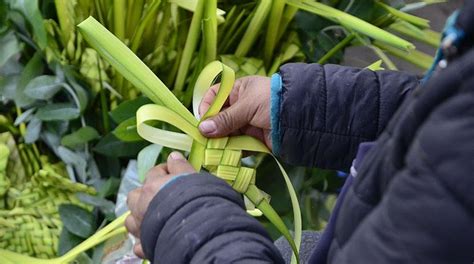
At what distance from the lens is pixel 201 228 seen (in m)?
0.58

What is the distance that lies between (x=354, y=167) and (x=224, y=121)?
218 millimetres

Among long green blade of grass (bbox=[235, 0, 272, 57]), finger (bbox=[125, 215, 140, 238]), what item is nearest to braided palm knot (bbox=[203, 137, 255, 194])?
finger (bbox=[125, 215, 140, 238])

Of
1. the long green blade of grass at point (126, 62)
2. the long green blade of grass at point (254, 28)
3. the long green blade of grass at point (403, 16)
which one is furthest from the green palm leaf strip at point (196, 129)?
the long green blade of grass at point (403, 16)

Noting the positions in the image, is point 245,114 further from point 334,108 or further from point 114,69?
point 114,69

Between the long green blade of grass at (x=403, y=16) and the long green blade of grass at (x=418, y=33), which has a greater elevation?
the long green blade of grass at (x=403, y=16)

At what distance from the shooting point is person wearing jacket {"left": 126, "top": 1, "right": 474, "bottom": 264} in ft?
1.47

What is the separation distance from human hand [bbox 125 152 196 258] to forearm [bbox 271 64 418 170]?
0.40 feet

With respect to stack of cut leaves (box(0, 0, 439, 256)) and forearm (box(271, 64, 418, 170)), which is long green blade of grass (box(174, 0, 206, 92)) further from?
forearm (box(271, 64, 418, 170))

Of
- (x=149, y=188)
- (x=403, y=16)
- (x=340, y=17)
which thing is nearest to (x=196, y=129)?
(x=149, y=188)

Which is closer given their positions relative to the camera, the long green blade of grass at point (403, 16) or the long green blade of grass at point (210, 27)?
the long green blade of grass at point (210, 27)

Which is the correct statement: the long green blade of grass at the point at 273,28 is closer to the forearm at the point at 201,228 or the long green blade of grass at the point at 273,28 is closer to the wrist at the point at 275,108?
the wrist at the point at 275,108

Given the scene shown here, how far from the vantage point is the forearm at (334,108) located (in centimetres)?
75

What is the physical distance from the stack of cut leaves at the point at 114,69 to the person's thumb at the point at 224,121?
225mm

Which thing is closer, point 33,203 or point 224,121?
point 224,121
